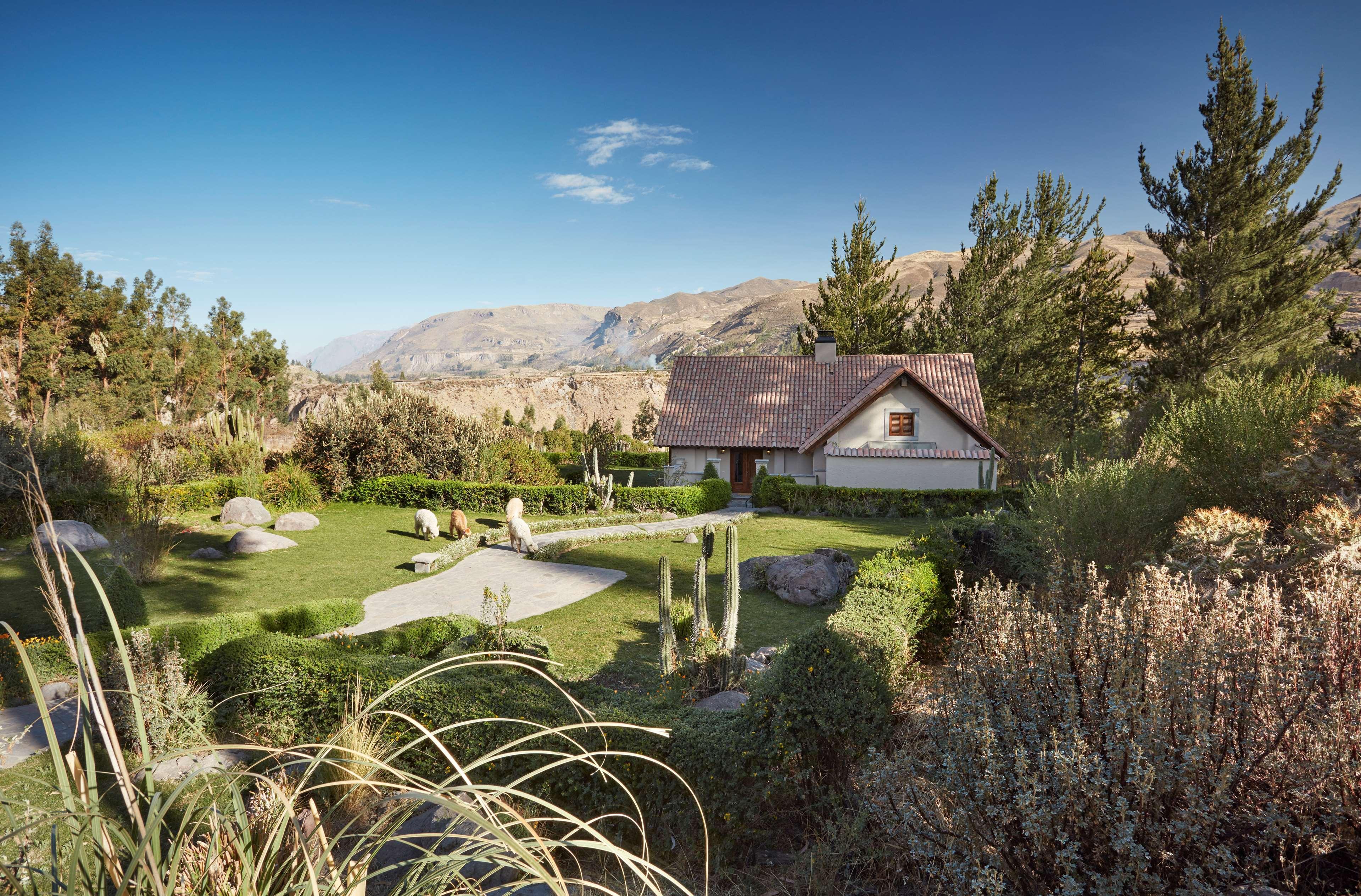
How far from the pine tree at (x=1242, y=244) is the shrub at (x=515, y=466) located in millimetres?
23959

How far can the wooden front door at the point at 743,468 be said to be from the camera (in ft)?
87.1

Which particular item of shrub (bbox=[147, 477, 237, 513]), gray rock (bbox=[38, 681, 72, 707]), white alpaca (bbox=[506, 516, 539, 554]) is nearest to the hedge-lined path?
white alpaca (bbox=[506, 516, 539, 554])

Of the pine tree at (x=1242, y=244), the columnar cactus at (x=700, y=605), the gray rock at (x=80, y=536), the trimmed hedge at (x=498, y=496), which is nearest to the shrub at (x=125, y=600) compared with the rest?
the gray rock at (x=80, y=536)

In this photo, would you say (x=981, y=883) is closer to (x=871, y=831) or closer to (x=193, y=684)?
(x=871, y=831)

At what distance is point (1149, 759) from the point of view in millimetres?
3047

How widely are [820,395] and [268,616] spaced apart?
876 inches

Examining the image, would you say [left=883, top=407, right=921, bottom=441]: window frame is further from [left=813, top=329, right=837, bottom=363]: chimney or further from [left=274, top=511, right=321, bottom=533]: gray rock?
[left=274, top=511, right=321, bottom=533]: gray rock

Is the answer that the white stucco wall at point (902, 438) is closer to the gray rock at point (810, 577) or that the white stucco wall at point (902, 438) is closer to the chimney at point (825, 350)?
the chimney at point (825, 350)

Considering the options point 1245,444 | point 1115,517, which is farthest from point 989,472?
point 1115,517

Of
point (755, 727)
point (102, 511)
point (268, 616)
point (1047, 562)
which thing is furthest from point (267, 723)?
point (102, 511)

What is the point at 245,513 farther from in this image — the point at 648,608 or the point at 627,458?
the point at 627,458

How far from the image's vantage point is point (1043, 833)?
10.1 ft

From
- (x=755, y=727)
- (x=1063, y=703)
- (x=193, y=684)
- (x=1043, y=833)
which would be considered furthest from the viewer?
(x=193, y=684)

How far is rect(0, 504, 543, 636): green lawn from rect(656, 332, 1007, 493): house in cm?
1191
